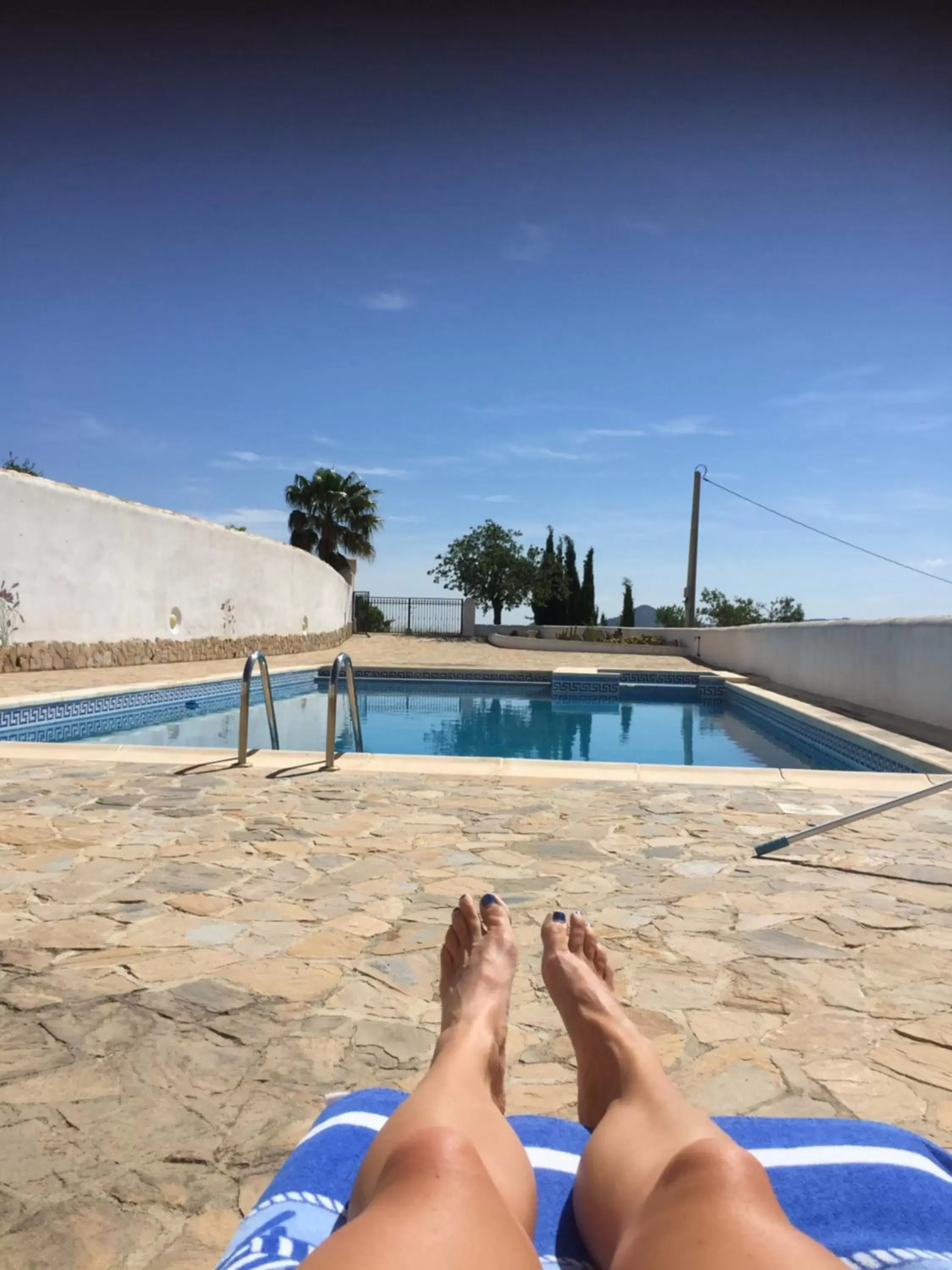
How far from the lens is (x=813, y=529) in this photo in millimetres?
27938

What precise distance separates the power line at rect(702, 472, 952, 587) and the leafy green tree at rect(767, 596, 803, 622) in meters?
8.80

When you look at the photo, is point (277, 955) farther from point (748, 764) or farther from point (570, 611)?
point (570, 611)

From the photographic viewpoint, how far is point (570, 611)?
90.8 ft

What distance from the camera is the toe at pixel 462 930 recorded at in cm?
187

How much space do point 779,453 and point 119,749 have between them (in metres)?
21.6

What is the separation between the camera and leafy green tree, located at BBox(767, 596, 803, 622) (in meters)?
36.9

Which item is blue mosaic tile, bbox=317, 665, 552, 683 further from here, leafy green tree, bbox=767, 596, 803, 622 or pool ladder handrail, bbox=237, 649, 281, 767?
leafy green tree, bbox=767, 596, 803, 622

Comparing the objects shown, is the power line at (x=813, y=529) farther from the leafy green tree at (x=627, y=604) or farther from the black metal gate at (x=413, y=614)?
the black metal gate at (x=413, y=614)

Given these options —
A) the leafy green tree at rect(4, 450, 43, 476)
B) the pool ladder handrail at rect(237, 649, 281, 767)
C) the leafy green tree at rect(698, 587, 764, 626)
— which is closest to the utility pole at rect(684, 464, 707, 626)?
the leafy green tree at rect(698, 587, 764, 626)

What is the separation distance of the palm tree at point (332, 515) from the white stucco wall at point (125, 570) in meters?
7.41

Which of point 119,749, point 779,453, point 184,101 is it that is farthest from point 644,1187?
point 779,453

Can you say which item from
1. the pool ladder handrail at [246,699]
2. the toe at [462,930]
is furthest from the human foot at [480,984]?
the pool ladder handrail at [246,699]

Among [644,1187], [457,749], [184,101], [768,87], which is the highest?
[184,101]

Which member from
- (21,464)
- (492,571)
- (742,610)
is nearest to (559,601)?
(492,571)
